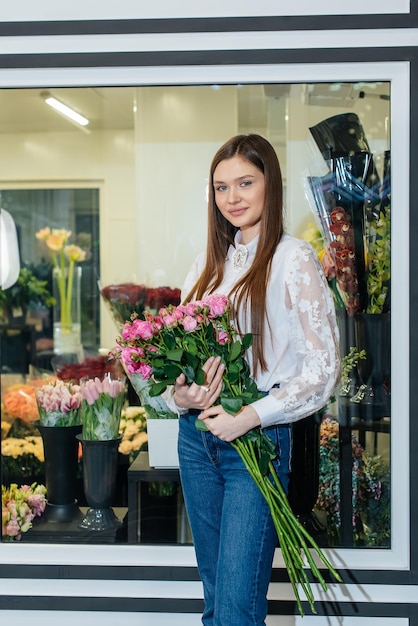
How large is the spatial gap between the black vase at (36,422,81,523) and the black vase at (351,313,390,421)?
1009 millimetres

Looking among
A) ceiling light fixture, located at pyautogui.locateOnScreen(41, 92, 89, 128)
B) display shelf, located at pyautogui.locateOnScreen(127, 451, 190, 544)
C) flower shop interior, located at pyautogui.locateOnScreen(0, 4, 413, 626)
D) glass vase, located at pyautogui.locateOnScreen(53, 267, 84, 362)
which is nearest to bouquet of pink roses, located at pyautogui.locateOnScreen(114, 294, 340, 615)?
flower shop interior, located at pyautogui.locateOnScreen(0, 4, 413, 626)

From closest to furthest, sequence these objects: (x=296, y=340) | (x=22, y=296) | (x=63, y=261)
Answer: (x=296, y=340) → (x=22, y=296) → (x=63, y=261)

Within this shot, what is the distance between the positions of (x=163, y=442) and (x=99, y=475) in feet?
0.84

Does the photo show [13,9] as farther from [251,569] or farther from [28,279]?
[28,279]

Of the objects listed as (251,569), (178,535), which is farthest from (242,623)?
(178,535)

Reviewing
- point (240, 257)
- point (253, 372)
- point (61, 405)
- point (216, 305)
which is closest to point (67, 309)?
point (61, 405)

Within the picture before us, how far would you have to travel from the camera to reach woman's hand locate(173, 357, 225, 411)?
5.97 feet

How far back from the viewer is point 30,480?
9.05 ft

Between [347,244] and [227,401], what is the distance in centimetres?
91

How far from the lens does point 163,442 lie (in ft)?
8.80

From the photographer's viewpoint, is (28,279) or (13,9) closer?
(13,9)

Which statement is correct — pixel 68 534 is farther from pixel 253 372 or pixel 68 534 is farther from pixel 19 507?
pixel 253 372

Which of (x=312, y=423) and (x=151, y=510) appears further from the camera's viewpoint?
(x=151, y=510)

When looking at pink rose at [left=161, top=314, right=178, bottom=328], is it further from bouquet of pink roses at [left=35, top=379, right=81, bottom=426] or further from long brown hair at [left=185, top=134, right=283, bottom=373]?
bouquet of pink roses at [left=35, top=379, right=81, bottom=426]
